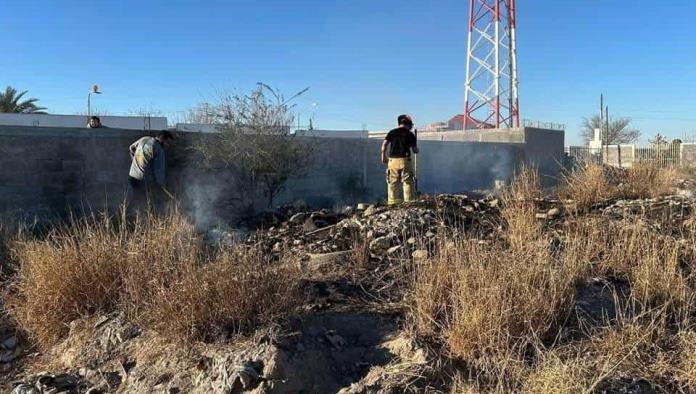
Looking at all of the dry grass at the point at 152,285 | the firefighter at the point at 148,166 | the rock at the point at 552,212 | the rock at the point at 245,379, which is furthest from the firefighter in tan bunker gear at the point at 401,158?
the rock at the point at 245,379

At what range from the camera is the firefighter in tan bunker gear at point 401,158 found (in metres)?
8.29

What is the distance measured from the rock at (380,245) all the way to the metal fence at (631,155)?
6005mm

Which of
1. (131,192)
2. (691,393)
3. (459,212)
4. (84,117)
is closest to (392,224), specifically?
(459,212)

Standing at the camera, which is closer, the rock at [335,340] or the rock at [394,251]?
the rock at [335,340]

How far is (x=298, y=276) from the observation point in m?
3.65

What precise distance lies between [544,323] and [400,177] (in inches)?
214

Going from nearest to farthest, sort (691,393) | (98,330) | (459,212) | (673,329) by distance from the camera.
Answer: (691,393), (673,329), (98,330), (459,212)

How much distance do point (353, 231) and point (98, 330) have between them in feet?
8.13

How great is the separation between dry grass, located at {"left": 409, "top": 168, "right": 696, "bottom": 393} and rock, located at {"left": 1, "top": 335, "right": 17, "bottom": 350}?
2890 millimetres

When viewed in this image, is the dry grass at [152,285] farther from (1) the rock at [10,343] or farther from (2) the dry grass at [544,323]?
(2) the dry grass at [544,323]

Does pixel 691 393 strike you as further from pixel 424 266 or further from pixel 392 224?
pixel 392 224

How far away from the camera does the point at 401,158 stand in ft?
27.3

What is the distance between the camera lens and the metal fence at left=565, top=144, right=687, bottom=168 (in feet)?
35.3

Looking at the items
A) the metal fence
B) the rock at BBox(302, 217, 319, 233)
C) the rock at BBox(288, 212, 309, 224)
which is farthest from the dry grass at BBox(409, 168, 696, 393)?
the metal fence
